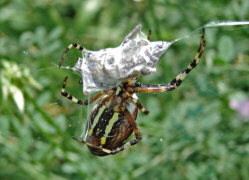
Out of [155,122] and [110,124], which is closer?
[110,124]

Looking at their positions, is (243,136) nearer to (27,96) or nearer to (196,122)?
(196,122)

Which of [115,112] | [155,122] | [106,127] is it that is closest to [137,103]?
[115,112]

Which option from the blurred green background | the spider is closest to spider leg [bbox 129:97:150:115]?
the spider

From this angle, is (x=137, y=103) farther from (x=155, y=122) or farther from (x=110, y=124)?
(x=155, y=122)

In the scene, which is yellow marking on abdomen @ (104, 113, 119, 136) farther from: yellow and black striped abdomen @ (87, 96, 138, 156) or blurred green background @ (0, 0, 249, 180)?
blurred green background @ (0, 0, 249, 180)

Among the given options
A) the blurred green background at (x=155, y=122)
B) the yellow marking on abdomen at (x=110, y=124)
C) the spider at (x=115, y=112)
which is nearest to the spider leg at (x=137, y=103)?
the spider at (x=115, y=112)

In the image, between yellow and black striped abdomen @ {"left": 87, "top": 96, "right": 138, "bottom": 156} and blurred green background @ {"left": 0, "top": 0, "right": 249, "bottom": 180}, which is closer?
yellow and black striped abdomen @ {"left": 87, "top": 96, "right": 138, "bottom": 156}

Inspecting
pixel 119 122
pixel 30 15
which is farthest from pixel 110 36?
pixel 119 122

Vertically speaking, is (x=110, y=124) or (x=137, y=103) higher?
(x=137, y=103)

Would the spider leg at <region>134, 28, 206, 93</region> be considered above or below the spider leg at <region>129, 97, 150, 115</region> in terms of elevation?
above

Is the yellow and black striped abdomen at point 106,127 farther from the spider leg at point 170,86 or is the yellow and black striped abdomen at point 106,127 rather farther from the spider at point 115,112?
the spider leg at point 170,86
